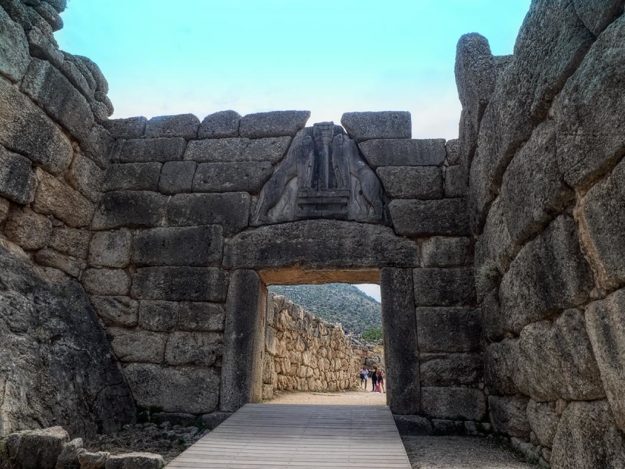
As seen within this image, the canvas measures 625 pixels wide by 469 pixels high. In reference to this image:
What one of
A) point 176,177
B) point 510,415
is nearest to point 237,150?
point 176,177

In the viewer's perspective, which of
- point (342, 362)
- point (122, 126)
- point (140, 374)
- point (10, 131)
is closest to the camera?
point (10, 131)

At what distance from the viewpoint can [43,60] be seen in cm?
414

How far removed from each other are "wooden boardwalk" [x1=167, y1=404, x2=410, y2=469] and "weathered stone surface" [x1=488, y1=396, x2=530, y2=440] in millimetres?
889

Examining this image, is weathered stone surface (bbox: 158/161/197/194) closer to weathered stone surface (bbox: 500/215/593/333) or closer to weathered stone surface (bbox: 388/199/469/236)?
weathered stone surface (bbox: 388/199/469/236)

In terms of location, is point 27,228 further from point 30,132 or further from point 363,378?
point 363,378

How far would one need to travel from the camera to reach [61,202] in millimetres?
4340

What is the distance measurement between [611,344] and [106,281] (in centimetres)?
442

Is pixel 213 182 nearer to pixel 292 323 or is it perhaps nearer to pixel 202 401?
pixel 202 401

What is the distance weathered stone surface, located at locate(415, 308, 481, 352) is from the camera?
404 cm

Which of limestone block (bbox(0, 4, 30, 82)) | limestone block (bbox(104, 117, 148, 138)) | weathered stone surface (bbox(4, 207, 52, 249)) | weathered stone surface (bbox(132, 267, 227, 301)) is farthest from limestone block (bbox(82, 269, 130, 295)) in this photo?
limestone block (bbox(0, 4, 30, 82))

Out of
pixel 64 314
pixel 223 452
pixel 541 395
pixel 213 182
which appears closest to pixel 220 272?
pixel 213 182

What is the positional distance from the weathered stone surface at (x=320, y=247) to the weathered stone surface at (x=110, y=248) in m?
1.13

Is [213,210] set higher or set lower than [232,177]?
lower

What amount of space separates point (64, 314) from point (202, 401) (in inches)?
59.3
